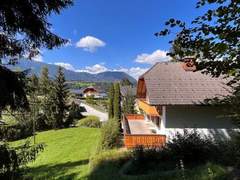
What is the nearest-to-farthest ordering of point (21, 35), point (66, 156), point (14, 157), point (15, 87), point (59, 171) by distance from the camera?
1. point (14, 157)
2. point (21, 35)
3. point (15, 87)
4. point (59, 171)
5. point (66, 156)

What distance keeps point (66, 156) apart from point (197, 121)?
1133 centimetres

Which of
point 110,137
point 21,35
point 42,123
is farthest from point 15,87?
point 42,123

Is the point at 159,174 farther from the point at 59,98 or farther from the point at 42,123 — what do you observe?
the point at 42,123

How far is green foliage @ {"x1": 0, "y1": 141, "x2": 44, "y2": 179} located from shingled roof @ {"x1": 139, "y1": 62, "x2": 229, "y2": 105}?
13152 mm

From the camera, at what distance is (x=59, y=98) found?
133ft

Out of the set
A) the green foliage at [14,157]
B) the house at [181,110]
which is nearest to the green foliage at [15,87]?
the green foliage at [14,157]

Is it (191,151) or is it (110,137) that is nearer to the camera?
(191,151)

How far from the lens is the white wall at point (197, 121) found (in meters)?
18.7

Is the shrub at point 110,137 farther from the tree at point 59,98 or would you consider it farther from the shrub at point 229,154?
the tree at point 59,98

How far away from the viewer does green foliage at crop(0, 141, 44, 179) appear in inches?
187

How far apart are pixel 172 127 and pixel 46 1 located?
14725 millimetres

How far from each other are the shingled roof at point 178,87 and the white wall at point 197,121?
2.55ft

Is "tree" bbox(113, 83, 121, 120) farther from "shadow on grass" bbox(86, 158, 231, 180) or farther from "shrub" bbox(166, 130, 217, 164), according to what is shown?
"shrub" bbox(166, 130, 217, 164)

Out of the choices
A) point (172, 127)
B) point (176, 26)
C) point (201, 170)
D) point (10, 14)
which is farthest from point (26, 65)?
point (172, 127)
